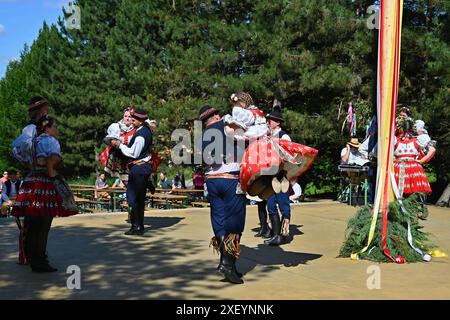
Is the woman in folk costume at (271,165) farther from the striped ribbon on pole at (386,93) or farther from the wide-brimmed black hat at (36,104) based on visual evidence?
the wide-brimmed black hat at (36,104)

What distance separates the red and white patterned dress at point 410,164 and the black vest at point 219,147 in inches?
177

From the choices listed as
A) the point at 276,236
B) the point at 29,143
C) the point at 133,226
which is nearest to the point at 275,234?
the point at 276,236

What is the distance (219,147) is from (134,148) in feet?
9.72

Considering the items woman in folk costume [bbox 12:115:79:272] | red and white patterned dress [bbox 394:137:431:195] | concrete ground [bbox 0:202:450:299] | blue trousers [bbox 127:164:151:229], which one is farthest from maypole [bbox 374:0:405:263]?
blue trousers [bbox 127:164:151:229]

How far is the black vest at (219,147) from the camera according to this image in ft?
18.7

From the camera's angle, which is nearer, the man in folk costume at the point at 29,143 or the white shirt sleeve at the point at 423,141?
the man in folk costume at the point at 29,143

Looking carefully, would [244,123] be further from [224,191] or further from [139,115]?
[139,115]

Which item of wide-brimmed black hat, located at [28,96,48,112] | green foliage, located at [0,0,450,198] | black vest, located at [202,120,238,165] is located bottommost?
black vest, located at [202,120,238,165]

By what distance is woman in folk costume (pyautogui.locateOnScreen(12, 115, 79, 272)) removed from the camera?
594cm

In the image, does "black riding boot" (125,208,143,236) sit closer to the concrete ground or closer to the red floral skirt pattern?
the concrete ground

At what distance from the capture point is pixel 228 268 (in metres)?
5.59

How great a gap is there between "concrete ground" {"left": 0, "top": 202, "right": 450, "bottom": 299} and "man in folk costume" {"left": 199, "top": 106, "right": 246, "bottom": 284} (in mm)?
336

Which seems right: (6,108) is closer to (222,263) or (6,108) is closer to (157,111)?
(157,111)

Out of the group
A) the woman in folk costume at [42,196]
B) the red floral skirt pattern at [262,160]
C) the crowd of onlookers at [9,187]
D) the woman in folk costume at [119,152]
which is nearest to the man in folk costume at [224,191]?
the red floral skirt pattern at [262,160]
